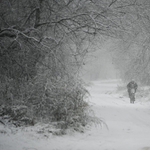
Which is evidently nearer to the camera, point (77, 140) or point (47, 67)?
point (77, 140)

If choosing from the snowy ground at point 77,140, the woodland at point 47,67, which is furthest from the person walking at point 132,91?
the woodland at point 47,67

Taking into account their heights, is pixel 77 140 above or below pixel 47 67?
below

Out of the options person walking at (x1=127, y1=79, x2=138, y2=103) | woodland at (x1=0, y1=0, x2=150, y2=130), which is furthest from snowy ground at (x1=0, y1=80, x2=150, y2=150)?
person walking at (x1=127, y1=79, x2=138, y2=103)

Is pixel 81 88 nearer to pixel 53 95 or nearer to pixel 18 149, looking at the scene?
pixel 53 95

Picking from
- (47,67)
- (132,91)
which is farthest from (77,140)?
(132,91)

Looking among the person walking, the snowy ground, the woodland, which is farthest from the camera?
the person walking

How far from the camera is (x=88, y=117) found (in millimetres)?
→ 6188

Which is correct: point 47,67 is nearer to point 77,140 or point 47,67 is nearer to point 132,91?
→ point 77,140

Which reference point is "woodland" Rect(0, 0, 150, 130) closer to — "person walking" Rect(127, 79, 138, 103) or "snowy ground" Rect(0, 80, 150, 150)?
"snowy ground" Rect(0, 80, 150, 150)

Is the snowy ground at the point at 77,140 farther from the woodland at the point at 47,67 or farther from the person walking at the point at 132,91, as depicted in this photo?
the person walking at the point at 132,91

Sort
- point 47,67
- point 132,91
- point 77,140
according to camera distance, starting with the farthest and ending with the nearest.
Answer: point 132,91 → point 47,67 → point 77,140

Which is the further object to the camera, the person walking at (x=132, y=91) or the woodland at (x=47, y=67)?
the person walking at (x=132, y=91)

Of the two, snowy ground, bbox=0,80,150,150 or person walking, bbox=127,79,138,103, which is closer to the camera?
snowy ground, bbox=0,80,150,150

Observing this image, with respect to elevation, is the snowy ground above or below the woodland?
below
